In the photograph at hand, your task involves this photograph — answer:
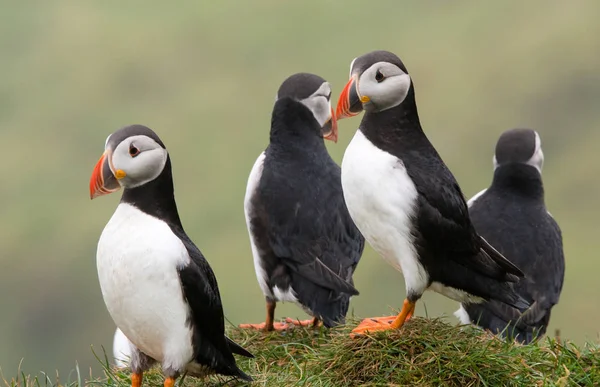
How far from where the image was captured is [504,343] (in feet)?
16.3

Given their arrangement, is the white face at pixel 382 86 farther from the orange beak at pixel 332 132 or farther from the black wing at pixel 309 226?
the orange beak at pixel 332 132

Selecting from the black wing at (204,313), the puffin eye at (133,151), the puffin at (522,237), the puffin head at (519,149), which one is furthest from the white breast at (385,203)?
the puffin head at (519,149)

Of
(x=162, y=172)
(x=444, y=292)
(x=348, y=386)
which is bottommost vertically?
(x=348, y=386)

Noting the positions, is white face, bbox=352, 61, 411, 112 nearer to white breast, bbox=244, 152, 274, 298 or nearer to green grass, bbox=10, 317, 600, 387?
green grass, bbox=10, 317, 600, 387

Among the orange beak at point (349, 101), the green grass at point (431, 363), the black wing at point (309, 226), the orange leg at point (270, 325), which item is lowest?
the orange leg at point (270, 325)

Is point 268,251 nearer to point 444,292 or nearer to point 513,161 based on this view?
point 444,292

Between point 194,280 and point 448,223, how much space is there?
132 centimetres

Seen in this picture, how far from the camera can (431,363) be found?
15.2ft

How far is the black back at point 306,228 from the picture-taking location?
19.7 feet

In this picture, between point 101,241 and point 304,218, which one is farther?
point 304,218

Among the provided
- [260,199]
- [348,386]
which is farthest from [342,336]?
[260,199]

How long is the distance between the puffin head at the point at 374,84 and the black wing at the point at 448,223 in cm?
40

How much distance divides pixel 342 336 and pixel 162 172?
1259mm

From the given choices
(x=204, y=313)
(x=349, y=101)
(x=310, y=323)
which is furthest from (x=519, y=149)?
(x=204, y=313)
